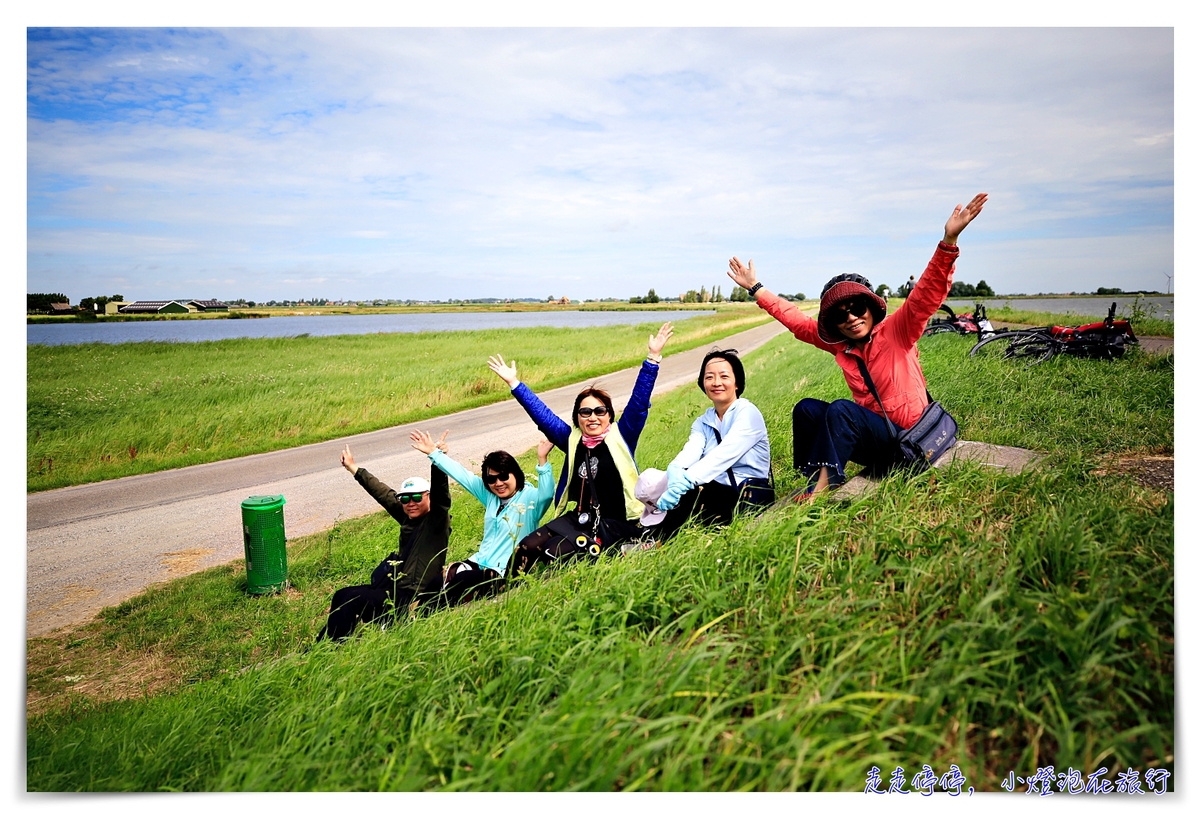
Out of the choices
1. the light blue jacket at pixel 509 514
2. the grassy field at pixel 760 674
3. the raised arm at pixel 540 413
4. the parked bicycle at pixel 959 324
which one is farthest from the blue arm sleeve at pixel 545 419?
the parked bicycle at pixel 959 324

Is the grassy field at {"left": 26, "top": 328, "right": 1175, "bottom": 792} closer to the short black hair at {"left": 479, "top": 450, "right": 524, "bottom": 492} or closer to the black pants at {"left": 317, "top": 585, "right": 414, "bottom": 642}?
the black pants at {"left": 317, "top": 585, "right": 414, "bottom": 642}

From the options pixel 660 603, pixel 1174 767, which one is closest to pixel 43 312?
pixel 660 603

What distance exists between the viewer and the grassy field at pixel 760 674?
2104 mm

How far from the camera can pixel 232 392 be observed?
1270 cm

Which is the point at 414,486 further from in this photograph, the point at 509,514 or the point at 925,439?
the point at 925,439

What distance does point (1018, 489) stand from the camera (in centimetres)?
317

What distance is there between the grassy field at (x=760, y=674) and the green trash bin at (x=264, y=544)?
119 cm

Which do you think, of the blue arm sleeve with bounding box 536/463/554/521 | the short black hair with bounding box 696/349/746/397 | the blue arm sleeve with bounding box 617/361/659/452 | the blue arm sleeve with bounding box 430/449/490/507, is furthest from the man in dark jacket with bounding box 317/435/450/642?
the short black hair with bounding box 696/349/746/397

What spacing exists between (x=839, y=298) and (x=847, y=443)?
0.82 m

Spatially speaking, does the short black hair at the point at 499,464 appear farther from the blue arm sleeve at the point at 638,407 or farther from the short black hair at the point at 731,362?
the short black hair at the point at 731,362

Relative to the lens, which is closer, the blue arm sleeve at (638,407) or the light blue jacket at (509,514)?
the blue arm sleeve at (638,407)

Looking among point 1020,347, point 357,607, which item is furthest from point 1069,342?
point 357,607

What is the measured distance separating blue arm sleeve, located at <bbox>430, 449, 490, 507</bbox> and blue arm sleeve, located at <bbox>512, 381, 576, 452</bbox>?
57 centimetres

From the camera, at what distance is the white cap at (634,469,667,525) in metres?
3.70
